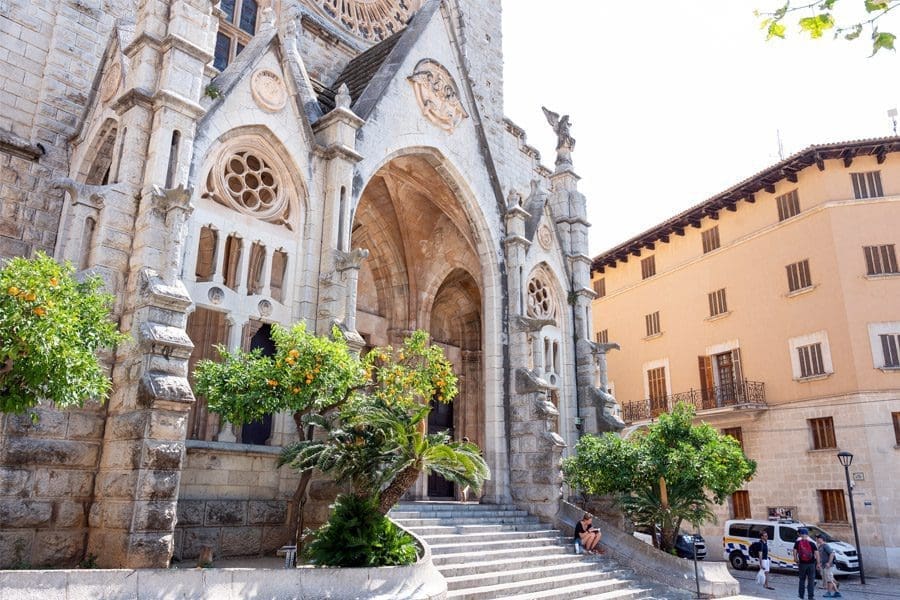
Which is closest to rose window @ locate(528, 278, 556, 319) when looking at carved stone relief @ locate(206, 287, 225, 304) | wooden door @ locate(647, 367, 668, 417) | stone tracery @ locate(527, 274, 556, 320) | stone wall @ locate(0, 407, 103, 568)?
stone tracery @ locate(527, 274, 556, 320)

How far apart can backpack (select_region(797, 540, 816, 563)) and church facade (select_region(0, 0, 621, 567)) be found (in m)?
5.92

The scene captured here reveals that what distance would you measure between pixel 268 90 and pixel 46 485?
8.48m

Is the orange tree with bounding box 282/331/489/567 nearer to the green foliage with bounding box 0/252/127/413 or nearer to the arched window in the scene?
the green foliage with bounding box 0/252/127/413

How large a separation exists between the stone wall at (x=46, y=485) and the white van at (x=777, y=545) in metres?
20.2

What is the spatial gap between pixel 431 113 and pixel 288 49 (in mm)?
4329

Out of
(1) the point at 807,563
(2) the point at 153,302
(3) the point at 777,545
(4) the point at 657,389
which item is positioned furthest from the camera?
(4) the point at 657,389

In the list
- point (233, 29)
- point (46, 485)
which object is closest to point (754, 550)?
point (46, 485)

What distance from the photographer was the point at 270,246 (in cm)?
1353

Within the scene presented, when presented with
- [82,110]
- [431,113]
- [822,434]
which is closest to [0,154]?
[82,110]

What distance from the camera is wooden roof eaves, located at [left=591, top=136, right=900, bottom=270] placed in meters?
27.2

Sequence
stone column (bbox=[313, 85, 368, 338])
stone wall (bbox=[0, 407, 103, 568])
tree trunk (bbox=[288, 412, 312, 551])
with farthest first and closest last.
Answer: stone column (bbox=[313, 85, 368, 338]) → tree trunk (bbox=[288, 412, 312, 551]) → stone wall (bbox=[0, 407, 103, 568])

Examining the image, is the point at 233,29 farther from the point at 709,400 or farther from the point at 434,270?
the point at 709,400

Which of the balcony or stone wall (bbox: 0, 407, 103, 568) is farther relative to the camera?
the balcony

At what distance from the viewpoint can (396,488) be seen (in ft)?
34.3
